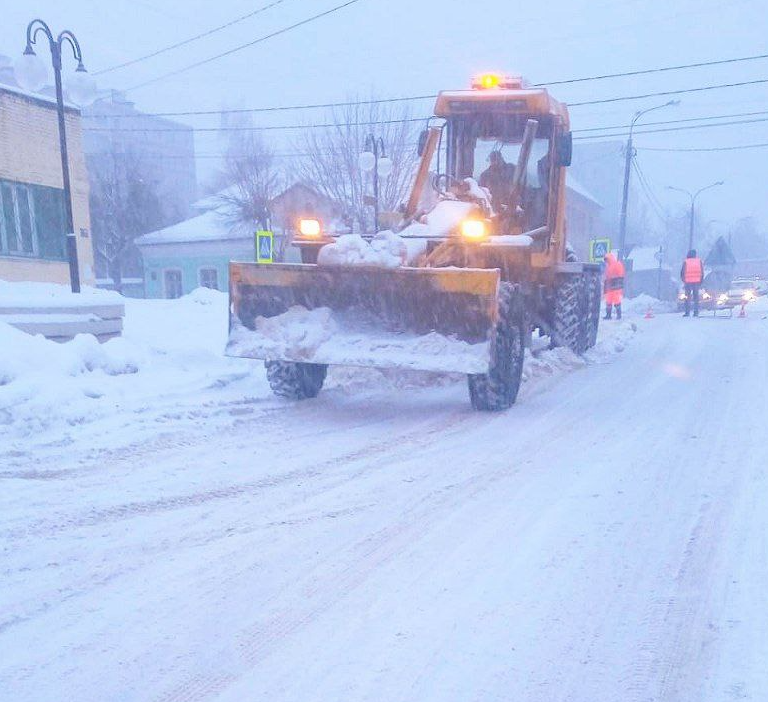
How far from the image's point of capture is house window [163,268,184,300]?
38562 mm

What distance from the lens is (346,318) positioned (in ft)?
24.2

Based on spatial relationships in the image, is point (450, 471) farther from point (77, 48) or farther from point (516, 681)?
point (77, 48)

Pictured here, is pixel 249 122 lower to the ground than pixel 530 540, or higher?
higher

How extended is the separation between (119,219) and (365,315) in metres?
37.8

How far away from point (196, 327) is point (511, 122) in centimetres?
583

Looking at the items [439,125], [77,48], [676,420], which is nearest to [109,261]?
[77,48]

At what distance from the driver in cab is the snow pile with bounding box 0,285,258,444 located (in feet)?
11.2

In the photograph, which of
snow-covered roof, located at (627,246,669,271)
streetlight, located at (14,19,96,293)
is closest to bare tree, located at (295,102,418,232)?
streetlight, located at (14,19,96,293)

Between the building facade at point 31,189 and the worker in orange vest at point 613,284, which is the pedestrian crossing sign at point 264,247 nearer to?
the building facade at point 31,189

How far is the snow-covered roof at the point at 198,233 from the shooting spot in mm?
37031

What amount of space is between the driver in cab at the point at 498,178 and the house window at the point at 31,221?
495 inches

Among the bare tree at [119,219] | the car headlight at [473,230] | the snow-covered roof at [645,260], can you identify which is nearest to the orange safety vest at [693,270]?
the car headlight at [473,230]

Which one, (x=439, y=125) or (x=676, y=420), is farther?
(x=439, y=125)

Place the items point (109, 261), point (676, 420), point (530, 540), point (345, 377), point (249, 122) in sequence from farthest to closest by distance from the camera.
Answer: point (249, 122)
point (109, 261)
point (345, 377)
point (676, 420)
point (530, 540)
